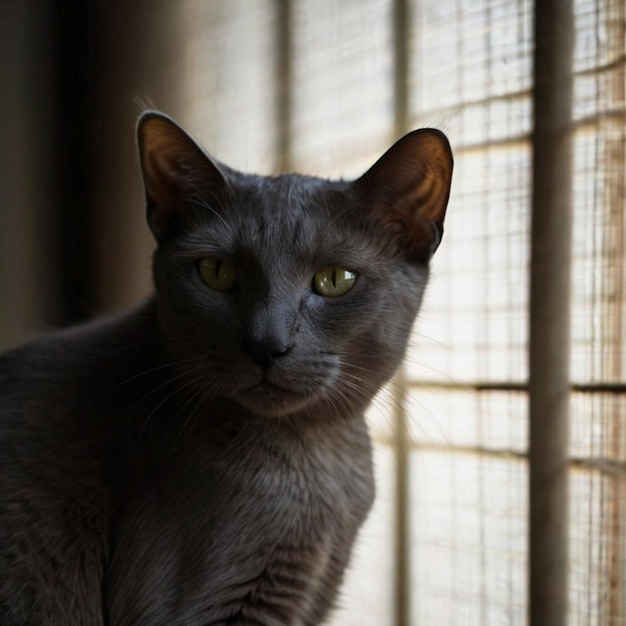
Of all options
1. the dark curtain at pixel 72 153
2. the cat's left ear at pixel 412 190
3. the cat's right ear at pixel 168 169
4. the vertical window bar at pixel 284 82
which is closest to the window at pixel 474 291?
the vertical window bar at pixel 284 82

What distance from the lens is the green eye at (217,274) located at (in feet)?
3.49

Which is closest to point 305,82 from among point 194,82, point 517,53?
point 194,82

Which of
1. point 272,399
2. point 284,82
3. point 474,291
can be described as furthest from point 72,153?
A: point 272,399

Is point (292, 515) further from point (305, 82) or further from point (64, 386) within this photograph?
point (305, 82)

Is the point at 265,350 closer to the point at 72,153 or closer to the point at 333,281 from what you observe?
the point at 333,281

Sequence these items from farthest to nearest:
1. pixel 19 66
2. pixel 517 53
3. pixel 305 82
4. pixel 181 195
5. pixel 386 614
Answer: pixel 19 66, pixel 305 82, pixel 386 614, pixel 517 53, pixel 181 195

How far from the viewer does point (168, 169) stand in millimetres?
1116

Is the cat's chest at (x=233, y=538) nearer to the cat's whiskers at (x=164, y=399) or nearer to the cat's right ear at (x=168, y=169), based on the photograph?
the cat's whiskers at (x=164, y=399)

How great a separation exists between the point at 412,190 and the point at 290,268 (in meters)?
0.21

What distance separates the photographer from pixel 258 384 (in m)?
0.99

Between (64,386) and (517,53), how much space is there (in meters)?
0.90

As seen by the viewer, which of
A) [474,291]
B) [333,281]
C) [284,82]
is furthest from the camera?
[284,82]

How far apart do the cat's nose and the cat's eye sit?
0.12m

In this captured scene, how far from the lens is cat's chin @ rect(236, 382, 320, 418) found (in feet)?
3.24
